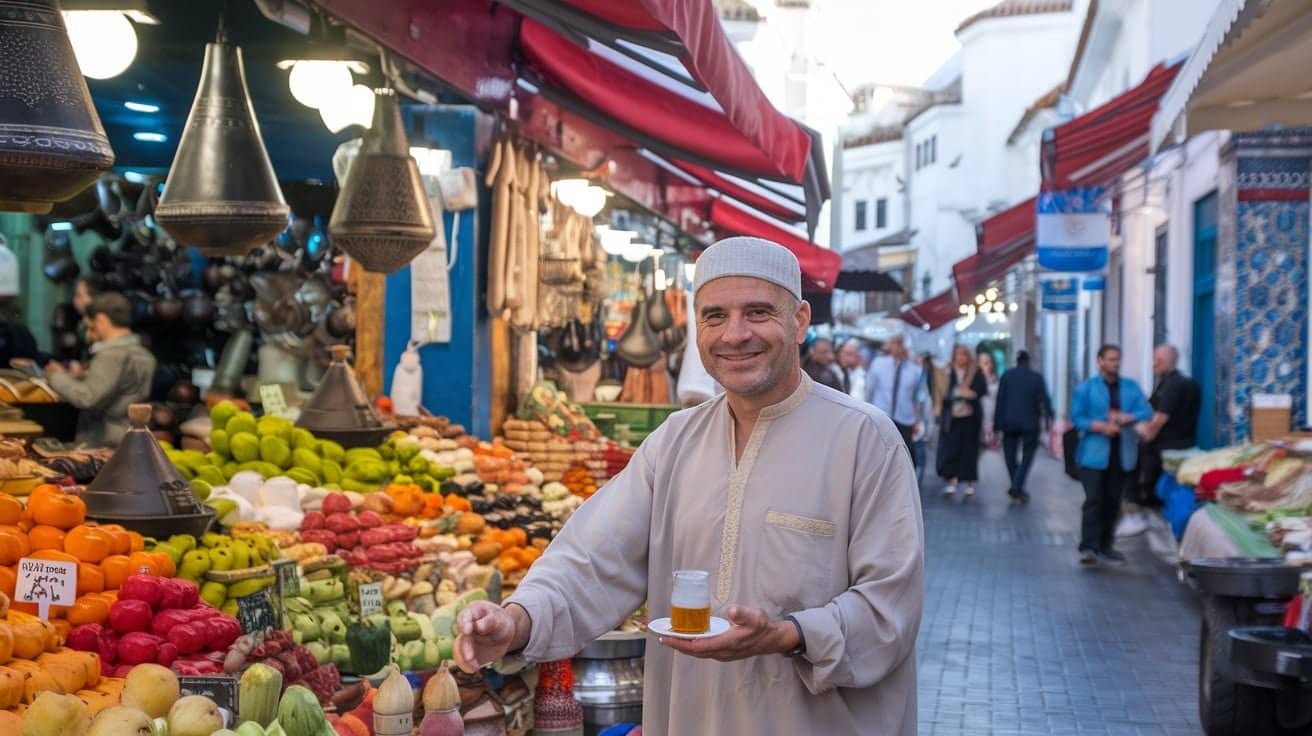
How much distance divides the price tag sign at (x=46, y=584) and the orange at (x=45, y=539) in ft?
1.45

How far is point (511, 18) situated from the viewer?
9328 mm

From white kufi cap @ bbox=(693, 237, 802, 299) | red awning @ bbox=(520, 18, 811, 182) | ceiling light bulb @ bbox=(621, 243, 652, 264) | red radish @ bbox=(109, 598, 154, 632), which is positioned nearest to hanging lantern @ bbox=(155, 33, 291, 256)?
red radish @ bbox=(109, 598, 154, 632)

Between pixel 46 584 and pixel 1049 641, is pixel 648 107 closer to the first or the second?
pixel 1049 641

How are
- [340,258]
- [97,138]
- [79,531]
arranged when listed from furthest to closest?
[340,258]
[79,531]
[97,138]

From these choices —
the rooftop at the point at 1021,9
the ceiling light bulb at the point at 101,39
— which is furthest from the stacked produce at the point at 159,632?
the rooftop at the point at 1021,9

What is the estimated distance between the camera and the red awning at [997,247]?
788 inches

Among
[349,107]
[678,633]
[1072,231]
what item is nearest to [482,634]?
[678,633]

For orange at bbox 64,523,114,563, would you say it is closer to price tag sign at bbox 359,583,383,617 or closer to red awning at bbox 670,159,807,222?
price tag sign at bbox 359,583,383,617

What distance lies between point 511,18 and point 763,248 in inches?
254

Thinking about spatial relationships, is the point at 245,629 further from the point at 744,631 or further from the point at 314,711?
the point at 744,631

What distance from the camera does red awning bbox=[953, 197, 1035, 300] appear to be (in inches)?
788

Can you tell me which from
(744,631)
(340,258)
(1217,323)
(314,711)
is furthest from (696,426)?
(1217,323)

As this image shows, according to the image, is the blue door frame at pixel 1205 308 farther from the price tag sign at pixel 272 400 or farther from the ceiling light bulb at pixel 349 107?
the ceiling light bulb at pixel 349 107

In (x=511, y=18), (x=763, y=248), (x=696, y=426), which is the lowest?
(x=696, y=426)
